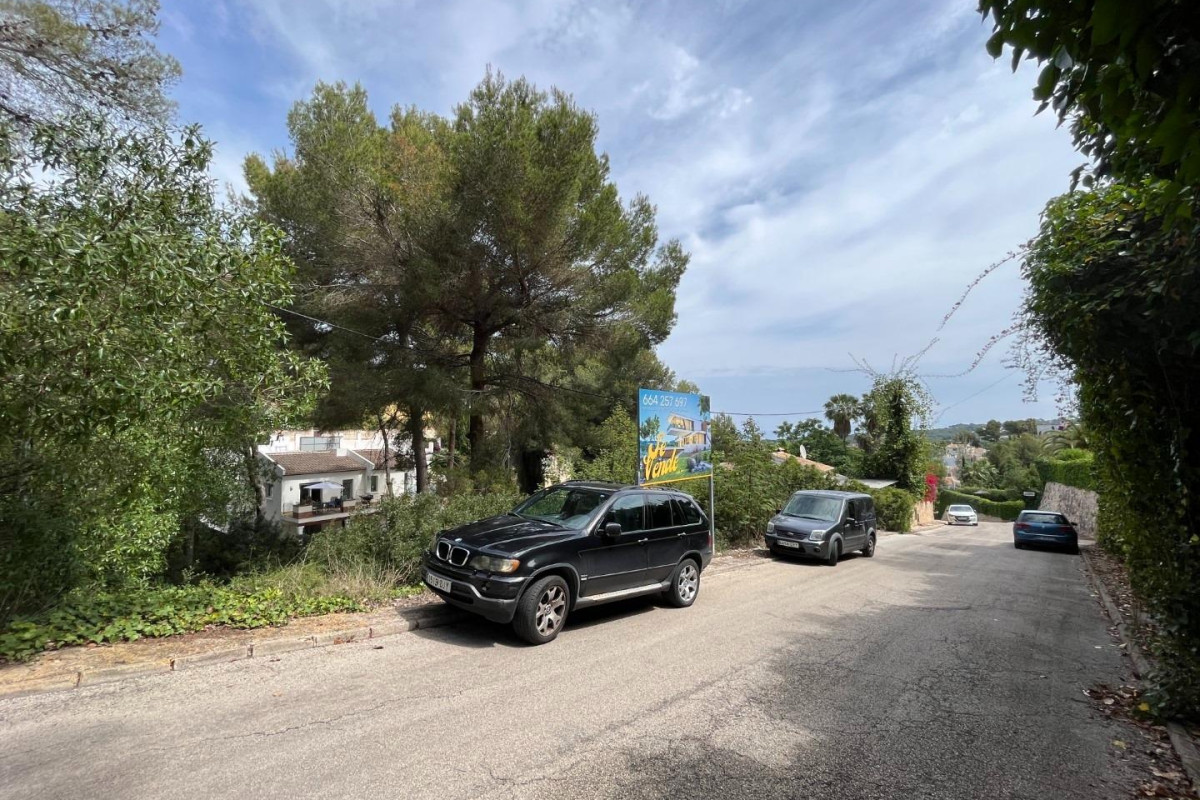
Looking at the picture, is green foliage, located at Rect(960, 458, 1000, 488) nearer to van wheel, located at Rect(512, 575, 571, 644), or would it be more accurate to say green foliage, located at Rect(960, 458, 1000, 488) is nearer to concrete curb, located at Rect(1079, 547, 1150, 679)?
concrete curb, located at Rect(1079, 547, 1150, 679)

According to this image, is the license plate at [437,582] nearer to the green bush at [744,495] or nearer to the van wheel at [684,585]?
the van wheel at [684,585]

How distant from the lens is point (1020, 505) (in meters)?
47.7

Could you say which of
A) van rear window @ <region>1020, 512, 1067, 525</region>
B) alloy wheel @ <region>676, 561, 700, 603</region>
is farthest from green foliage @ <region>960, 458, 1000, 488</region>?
alloy wheel @ <region>676, 561, 700, 603</region>

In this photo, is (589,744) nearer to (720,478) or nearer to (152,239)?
(152,239)

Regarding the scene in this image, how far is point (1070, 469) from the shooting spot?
31703mm

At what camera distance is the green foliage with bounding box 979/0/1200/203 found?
191cm

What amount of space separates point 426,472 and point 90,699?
14.3m

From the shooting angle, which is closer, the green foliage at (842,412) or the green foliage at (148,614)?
the green foliage at (148,614)

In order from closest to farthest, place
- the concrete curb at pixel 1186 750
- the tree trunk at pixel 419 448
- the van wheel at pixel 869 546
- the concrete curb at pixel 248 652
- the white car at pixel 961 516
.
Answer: the concrete curb at pixel 1186 750 → the concrete curb at pixel 248 652 → the van wheel at pixel 869 546 → the tree trunk at pixel 419 448 → the white car at pixel 961 516

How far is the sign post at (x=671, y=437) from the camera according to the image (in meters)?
10.5

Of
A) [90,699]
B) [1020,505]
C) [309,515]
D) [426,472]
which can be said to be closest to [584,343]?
[426,472]

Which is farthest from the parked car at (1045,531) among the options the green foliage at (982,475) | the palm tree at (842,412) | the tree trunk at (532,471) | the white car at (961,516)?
the green foliage at (982,475)

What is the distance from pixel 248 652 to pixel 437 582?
1830 mm

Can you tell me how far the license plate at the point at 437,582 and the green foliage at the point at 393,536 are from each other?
6.28 ft
